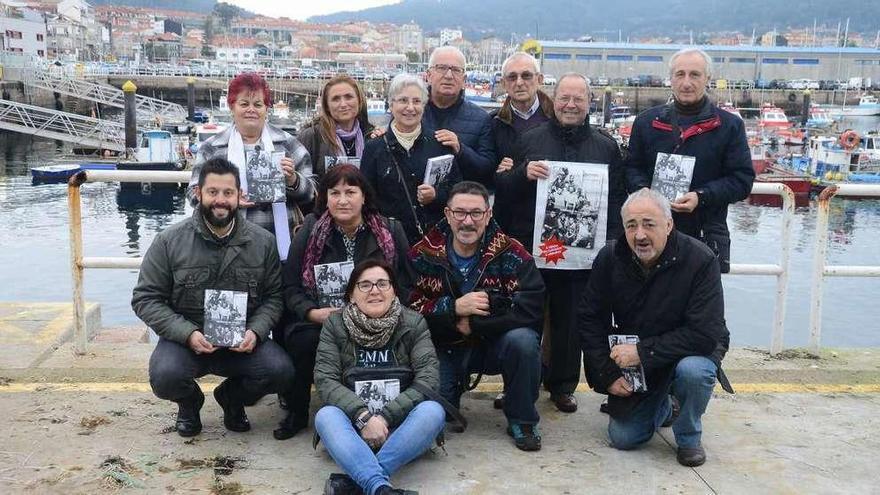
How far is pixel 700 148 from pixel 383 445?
7.56 ft

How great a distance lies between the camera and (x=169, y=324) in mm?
3775

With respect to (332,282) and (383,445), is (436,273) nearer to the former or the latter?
(332,282)

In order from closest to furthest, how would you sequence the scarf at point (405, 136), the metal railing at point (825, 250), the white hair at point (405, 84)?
the white hair at point (405, 84) < the scarf at point (405, 136) < the metal railing at point (825, 250)

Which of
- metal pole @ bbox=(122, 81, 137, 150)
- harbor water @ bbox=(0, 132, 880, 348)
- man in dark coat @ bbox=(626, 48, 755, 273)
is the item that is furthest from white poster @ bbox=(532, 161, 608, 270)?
metal pole @ bbox=(122, 81, 137, 150)

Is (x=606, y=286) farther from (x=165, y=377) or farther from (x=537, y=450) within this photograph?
(x=165, y=377)

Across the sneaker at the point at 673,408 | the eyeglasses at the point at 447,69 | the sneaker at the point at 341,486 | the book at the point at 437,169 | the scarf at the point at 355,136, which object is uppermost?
the eyeglasses at the point at 447,69

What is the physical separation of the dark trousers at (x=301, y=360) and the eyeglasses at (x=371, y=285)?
1.48 ft

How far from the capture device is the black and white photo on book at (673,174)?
165 inches

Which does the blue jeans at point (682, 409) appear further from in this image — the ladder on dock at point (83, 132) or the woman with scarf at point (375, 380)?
the ladder on dock at point (83, 132)

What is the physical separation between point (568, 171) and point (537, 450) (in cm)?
146

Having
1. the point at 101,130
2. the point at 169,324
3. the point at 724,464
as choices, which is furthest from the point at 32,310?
the point at 101,130

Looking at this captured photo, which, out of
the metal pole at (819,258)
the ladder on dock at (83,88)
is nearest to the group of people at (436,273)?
the metal pole at (819,258)

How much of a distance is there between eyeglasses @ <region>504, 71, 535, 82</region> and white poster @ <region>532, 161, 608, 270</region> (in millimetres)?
569

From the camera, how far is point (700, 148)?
13.9 feet
